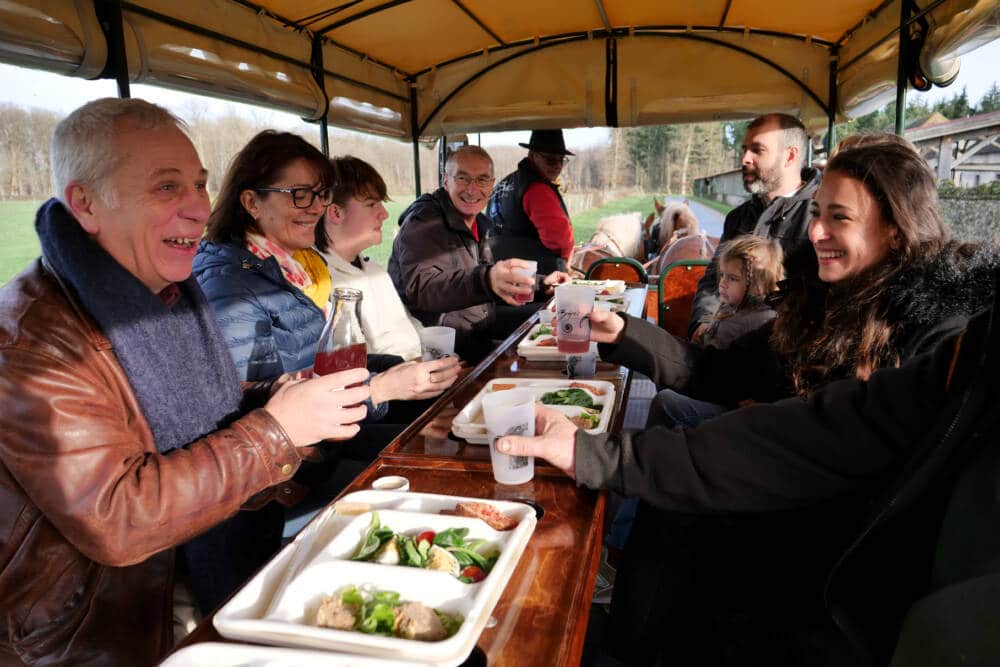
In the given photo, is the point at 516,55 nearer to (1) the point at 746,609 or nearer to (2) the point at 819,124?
(2) the point at 819,124

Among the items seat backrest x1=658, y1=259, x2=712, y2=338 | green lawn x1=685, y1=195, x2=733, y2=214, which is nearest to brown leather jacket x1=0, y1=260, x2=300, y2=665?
seat backrest x1=658, y1=259, x2=712, y2=338

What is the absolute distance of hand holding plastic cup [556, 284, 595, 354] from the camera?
2.21 m

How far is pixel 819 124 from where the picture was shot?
5.57 m

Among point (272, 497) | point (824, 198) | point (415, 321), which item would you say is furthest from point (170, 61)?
point (824, 198)

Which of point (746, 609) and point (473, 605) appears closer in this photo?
point (473, 605)

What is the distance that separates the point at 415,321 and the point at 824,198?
2.34 m

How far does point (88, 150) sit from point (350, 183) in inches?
71.1

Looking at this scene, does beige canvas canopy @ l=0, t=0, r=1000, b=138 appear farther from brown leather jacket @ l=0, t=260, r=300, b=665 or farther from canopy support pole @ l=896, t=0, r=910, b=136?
brown leather jacket @ l=0, t=260, r=300, b=665

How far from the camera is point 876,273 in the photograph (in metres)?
1.91

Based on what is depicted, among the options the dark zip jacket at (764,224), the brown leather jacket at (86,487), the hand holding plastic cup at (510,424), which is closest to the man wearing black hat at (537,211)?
the dark zip jacket at (764,224)

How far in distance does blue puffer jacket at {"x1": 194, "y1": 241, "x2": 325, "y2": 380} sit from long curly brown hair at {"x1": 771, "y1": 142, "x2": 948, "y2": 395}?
5.96ft

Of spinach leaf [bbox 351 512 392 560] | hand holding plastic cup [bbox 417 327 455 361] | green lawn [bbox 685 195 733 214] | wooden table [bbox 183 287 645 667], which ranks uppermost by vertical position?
green lawn [bbox 685 195 733 214]

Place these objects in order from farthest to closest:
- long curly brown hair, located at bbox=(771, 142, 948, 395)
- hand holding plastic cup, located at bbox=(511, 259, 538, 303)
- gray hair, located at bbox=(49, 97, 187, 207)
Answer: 1. hand holding plastic cup, located at bbox=(511, 259, 538, 303)
2. long curly brown hair, located at bbox=(771, 142, 948, 395)
3. gray hair, located at bbox=(49, 97, 187, 207)

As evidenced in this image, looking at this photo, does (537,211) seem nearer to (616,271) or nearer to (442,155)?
(616,271)
